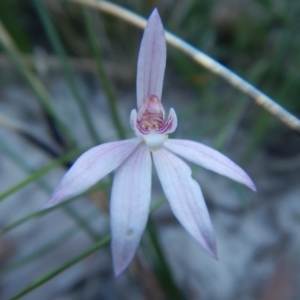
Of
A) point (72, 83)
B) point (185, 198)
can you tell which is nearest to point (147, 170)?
point (185, 198)

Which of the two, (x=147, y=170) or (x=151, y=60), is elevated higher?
(x=151, y=60)

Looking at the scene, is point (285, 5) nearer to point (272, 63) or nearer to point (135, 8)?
point (272, 63)

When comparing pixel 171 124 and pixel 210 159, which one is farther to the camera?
pixel 171 124

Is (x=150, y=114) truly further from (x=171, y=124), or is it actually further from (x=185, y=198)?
(x=185, y=198)

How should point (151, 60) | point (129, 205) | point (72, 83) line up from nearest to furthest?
point (129, 205) < point (151, 60) < point (72, 83)

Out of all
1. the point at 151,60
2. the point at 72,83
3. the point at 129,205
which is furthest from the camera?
the point at 72,83

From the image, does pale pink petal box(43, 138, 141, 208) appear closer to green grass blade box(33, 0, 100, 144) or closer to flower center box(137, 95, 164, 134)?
flower center box(137, 95, 164, 134)

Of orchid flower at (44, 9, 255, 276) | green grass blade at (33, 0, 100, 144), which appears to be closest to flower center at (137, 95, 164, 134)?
orchid flower at (44, 9, 255, 276)
